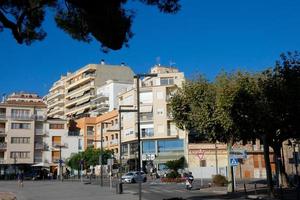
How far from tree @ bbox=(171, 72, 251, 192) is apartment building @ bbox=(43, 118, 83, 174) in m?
64.7

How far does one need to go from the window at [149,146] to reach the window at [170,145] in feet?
4.18

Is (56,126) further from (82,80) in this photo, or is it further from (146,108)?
(82,80)

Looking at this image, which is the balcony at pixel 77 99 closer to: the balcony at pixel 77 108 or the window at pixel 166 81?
the balcony at pixel 77 108

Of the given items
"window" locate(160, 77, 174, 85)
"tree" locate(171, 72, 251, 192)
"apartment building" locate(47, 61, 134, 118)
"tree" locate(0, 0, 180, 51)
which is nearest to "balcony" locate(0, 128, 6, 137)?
"apartment building" locate(47, 61, 134, 118)

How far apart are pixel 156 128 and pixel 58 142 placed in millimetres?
25247

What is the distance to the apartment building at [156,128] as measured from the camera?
277 feet

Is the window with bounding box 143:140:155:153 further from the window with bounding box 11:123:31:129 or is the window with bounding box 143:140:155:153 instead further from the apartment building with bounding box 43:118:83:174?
the window with bounding box 11:123:31:129

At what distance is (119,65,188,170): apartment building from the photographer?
84.5 meters

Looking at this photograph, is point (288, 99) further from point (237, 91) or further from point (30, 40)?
point (30, 40)

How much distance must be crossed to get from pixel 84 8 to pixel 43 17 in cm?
248

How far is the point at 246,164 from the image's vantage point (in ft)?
240

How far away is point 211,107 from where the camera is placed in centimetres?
3575

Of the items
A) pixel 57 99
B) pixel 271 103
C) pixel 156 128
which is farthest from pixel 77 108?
pixel 271 103

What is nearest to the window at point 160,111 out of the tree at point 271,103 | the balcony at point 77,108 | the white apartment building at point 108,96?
the white apartment building at point 108,96
